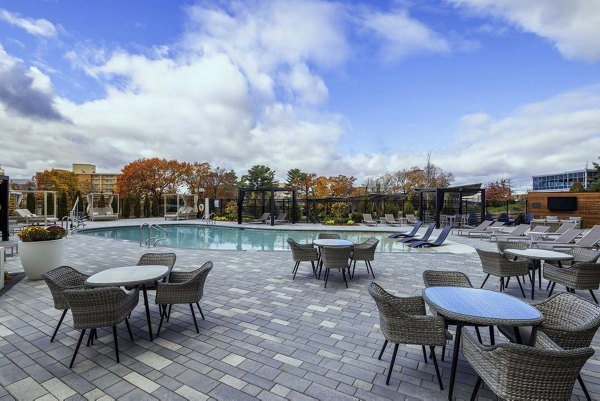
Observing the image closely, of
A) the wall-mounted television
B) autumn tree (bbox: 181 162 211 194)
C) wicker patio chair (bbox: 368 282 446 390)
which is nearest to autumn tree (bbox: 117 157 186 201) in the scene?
autumn tree (bbox: 181 162 211 194)

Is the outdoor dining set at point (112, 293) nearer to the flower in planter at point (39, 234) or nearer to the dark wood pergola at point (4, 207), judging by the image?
the flower in planter at point (39, 234)

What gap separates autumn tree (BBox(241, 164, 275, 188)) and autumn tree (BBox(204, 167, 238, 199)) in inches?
145

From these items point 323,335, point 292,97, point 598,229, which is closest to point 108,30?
point 292,97

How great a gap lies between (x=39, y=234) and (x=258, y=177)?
30292mm

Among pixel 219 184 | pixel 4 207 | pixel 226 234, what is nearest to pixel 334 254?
pixel 226 234

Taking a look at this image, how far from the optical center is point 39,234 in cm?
544

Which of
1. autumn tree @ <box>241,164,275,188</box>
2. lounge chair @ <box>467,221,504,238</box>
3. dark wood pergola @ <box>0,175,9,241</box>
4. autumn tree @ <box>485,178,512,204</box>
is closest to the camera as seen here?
dark wood pergola @ <box>0,175,9,241</box>

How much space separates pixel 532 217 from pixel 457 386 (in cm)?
1997

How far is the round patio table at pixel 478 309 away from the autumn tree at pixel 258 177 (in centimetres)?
3299

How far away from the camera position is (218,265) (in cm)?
680

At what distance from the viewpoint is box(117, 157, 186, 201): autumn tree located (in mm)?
26266

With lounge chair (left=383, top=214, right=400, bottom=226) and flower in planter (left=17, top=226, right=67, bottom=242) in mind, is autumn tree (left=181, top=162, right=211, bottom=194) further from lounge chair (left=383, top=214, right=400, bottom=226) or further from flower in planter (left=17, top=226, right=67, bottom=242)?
flower in planter (left=17, top=226, right=67, bottom=242)

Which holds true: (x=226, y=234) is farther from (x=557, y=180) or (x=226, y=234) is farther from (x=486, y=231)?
(x=557, y=180)

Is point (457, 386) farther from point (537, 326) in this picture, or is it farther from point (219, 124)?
point (219, 124)
